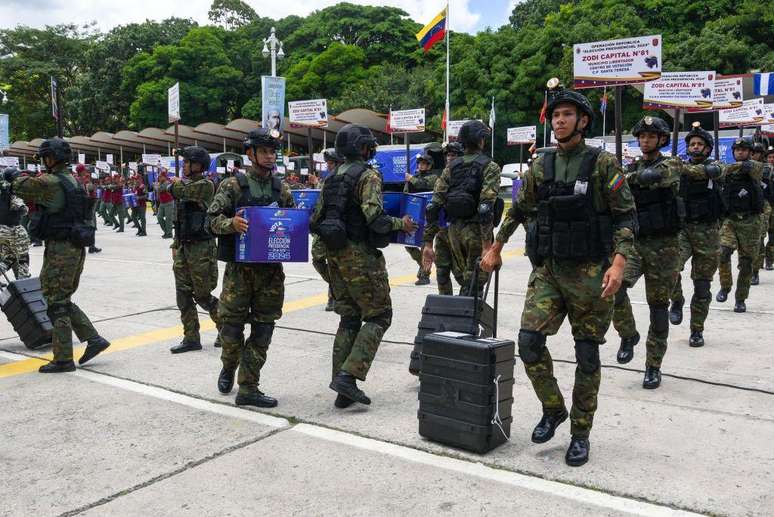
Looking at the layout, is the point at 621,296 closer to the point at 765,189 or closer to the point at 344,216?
the point at 344,216

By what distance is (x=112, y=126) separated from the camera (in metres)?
66.4

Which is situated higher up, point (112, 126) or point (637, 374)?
point (112, 126)

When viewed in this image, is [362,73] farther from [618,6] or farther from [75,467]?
[75,467]

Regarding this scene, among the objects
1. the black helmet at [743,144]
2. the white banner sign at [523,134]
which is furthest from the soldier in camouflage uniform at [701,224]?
the white banner sign at [523,134]

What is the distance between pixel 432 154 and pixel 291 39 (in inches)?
2240

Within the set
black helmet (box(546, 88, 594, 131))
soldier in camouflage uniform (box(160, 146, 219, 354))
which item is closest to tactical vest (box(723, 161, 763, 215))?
black helmet (box(546, 88, 594, 131))

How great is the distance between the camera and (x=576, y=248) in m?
3.66

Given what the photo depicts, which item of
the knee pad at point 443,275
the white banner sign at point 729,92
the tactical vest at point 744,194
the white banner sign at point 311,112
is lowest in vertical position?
the knee pad at point 443,275

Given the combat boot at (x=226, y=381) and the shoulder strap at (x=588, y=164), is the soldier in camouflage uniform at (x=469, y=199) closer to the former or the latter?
the combat boot at (x=226, y=381)

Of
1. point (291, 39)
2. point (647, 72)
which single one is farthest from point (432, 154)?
point (291, 39)

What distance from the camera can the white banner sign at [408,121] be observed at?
2306 centimetres

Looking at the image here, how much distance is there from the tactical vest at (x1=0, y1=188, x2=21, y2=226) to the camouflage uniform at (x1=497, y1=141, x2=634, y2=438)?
657 cm

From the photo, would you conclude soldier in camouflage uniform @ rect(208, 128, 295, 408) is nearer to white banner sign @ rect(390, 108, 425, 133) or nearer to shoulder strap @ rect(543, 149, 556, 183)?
shoulder strap @ rect(543, 149, 556, 183)

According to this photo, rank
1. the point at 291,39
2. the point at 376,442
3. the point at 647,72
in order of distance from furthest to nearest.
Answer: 1. the point at 291,39
2. the point at 647,72
3. the point at 376,442
